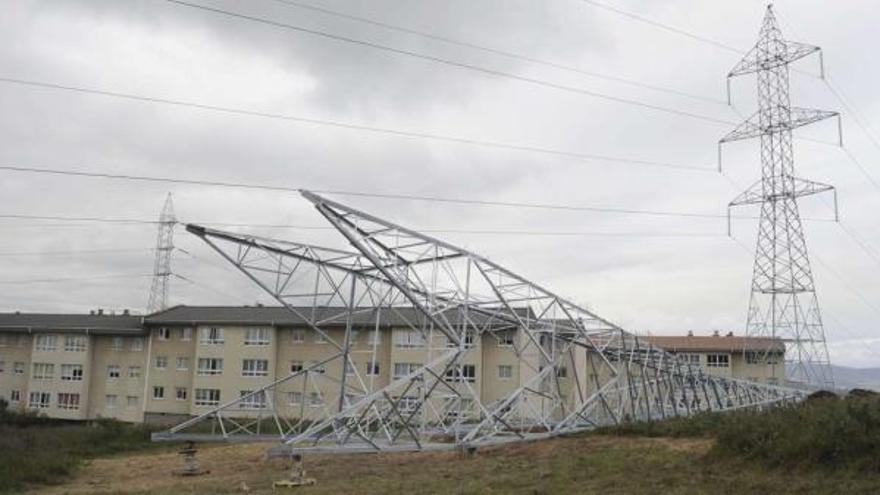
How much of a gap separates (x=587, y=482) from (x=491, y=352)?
140ft

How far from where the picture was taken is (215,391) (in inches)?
2579

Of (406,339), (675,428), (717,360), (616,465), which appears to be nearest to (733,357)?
(717,360)

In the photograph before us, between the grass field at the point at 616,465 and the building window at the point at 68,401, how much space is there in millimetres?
42849

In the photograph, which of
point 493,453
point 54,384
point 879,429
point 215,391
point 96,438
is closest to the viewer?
point 879,429

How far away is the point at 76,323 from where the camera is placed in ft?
234

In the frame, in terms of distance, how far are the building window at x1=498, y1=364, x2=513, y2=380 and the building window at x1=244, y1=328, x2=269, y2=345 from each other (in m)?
19.8

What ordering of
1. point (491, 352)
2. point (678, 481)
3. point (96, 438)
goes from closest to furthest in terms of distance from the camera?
1. point (678, 481)
2. point (96, 438)
3. point (491, 352)

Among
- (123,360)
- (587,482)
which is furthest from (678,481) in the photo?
(123,360)

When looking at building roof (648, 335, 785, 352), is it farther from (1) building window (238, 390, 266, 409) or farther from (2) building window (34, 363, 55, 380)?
(2) building window (34, 363, 55, 380)

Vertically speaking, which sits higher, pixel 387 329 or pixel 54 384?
pixel 387 329

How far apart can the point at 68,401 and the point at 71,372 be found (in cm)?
262

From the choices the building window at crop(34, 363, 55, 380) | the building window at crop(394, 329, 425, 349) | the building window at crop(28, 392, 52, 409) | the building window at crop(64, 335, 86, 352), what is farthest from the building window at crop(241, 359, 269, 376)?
the building window at crop(28, 392, 52, 409)

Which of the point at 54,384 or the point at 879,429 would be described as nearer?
the point at 879,429

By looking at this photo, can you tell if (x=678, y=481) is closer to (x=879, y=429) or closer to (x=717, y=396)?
(x=879, y=429)
